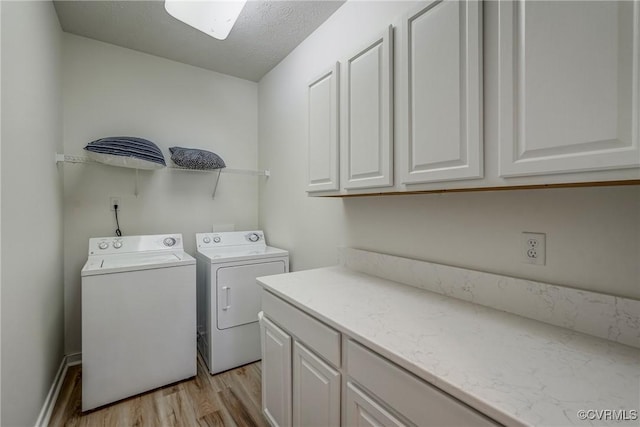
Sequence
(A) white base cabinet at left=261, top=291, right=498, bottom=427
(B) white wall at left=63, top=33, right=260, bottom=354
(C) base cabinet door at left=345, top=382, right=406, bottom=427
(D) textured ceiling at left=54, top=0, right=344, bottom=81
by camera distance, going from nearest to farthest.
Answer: (A) white base cabinet at left=261, top=291, right=498, bottom=427, (C) base cabinet door at left=345, top=382, right=406, bottom=427, (D) textured ceiling at left=54, top=0, right=344, bottom=81, (B) white wall at left=63, top=33, right=260, bottom=354

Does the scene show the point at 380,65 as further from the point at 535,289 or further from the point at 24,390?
the point at 24,390

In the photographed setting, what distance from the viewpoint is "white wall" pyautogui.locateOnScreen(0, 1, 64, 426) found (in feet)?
3.80

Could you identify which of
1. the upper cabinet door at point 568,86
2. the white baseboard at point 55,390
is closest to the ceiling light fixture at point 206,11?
the upper cabinet door at point 568,86

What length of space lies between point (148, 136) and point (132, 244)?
3.19 ft

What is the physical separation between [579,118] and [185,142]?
279 cm

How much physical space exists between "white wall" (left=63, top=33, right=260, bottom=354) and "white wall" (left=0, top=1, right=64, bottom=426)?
27 centimetres

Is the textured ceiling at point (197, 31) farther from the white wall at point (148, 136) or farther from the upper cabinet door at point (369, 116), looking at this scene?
the upper cabinet door at point (369, 116)

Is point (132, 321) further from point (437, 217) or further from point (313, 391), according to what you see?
point (437, 217)

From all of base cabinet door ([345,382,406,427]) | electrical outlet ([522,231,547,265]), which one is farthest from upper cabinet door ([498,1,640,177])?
base cabinet door ([345,382,406,427])

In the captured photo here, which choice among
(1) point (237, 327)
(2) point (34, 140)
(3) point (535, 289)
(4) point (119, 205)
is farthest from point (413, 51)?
(4) point (119, 205)

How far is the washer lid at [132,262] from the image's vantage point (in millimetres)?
1796

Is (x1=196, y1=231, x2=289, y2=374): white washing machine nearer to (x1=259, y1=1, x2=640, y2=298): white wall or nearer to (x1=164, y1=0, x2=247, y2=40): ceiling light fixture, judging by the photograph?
(x1=259, y1=1, x2=640, y2=298): white wall

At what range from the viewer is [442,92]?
1028 mm

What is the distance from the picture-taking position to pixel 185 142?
2.68 metres
